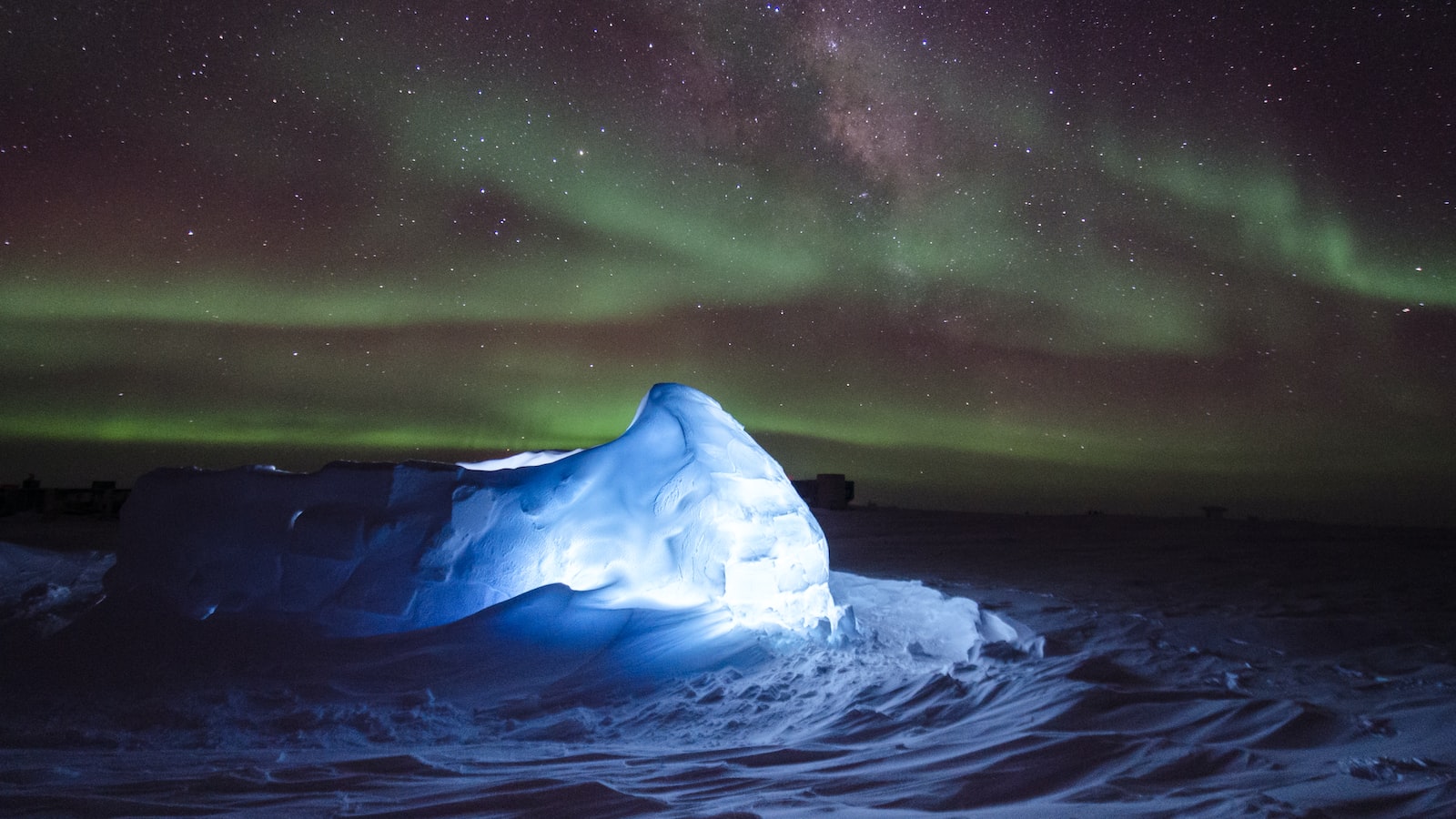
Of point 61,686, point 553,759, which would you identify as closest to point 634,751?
point 553,759

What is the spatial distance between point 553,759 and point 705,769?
0.67 m

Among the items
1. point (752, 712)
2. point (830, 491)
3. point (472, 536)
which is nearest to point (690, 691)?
point (752, 712)

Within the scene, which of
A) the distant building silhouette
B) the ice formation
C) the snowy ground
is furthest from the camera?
the distant building silhouette

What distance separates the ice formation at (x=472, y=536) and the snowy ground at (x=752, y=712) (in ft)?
1.03

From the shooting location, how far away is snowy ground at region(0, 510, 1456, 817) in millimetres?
2859

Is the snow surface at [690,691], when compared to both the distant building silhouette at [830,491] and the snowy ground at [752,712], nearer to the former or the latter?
the snowy ground at [752,712]

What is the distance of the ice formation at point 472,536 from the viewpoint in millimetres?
5816

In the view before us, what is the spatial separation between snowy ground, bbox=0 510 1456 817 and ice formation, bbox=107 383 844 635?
31 centimetres

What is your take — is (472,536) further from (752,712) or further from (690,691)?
(752,712)

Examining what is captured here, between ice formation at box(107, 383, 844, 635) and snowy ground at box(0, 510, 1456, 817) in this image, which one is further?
ice formation at box(107, 383, 844, 635)

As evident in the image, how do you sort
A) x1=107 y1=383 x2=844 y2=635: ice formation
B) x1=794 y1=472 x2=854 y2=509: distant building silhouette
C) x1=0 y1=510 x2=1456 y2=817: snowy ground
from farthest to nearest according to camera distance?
x1=794 y1=472 x2=854 y2=509: distant building silhouette < x1=107 y1=383 x2=844 y2=635: ice formation < x1=0 y1=510 x2=1456 y2=817: snowy ground

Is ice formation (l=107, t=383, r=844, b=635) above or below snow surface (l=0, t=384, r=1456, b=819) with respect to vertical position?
above

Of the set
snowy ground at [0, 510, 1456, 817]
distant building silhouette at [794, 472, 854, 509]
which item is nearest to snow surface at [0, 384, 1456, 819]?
snowy ground at [0, 510, 1456, 817]

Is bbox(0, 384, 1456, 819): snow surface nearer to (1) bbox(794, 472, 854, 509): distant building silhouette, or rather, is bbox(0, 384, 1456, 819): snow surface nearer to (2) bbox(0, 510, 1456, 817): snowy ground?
(2) bbox(0, 510, 1456, 817): snowy ground
